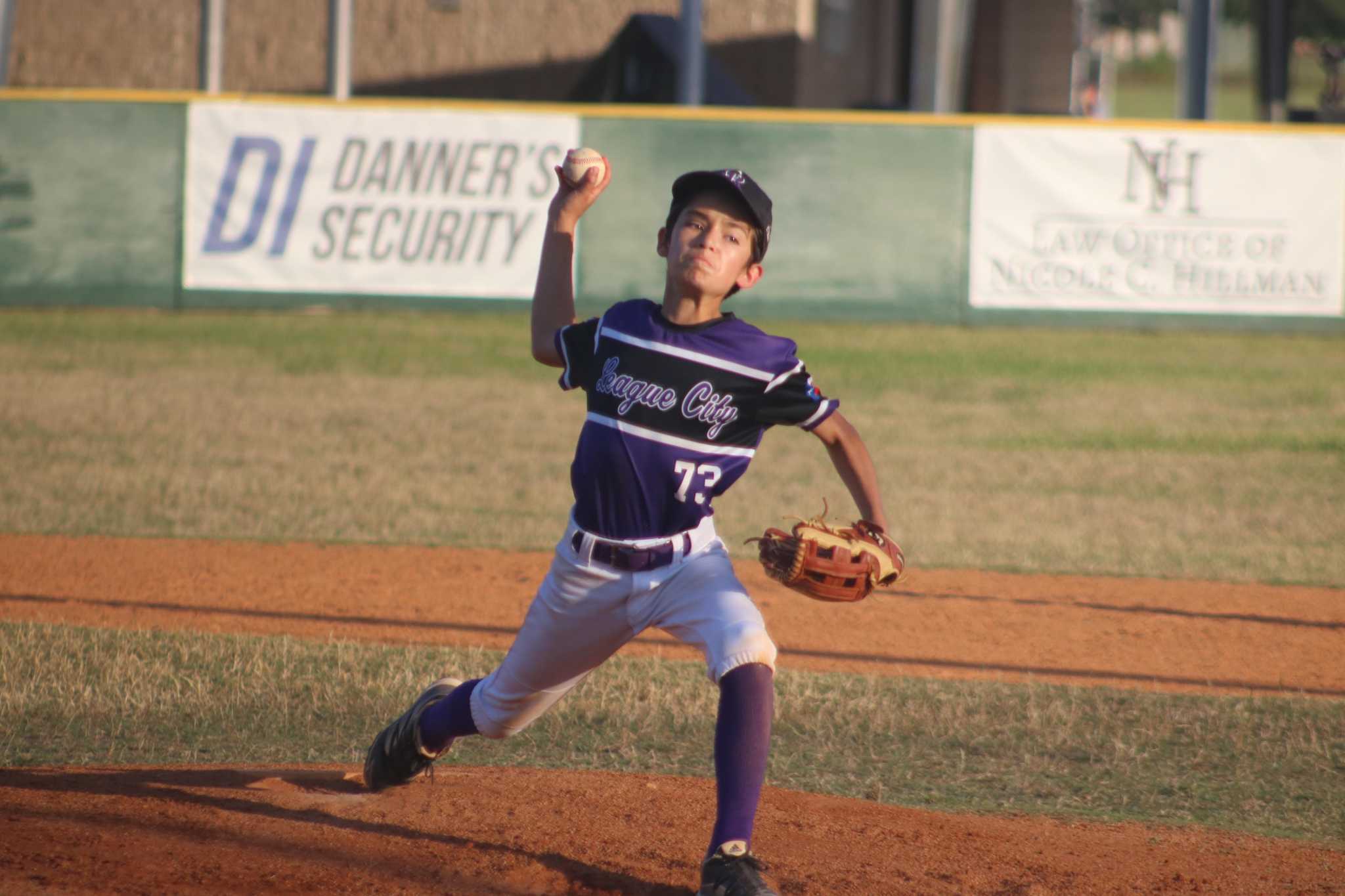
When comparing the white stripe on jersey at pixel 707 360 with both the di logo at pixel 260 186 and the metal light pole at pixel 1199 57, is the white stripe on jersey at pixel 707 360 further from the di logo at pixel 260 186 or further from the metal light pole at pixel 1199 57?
the metal light pole at pixel 1199 57

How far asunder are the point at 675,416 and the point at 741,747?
770mm

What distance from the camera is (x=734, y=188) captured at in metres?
3.51

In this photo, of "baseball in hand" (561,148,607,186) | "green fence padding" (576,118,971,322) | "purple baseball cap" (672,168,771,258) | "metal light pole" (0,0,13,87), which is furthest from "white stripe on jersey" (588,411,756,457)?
"metal light pole" (0,0,13,87)

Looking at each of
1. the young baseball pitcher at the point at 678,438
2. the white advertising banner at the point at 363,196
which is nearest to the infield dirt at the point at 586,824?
the young baseball pitcher at the point at 678,438

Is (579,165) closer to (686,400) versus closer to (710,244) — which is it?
(710,244)

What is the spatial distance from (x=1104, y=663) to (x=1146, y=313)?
10639 mm

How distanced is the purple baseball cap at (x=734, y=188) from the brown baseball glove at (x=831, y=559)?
68 centimetres

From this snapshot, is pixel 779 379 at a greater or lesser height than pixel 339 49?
lesser

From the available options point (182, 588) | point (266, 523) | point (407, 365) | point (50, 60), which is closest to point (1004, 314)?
point (407, 365)

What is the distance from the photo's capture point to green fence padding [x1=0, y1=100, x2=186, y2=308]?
15.3m

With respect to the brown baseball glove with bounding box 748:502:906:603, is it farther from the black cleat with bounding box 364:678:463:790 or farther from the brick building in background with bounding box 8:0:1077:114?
the brick building in background with bounding box 8:0:1077:114

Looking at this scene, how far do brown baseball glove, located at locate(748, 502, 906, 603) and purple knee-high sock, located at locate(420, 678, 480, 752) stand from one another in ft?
2.90

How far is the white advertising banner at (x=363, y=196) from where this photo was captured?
15422 mm

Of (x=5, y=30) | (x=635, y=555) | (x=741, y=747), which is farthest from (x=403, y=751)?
(x=5, y=30)
